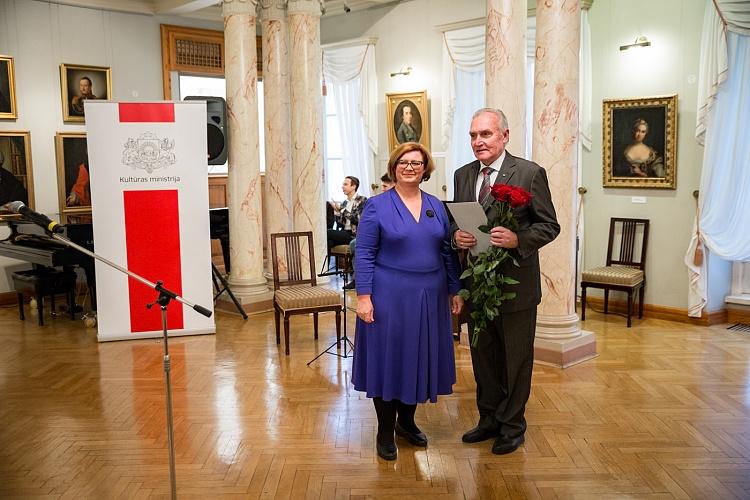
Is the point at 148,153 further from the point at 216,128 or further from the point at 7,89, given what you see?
the point at 7,89

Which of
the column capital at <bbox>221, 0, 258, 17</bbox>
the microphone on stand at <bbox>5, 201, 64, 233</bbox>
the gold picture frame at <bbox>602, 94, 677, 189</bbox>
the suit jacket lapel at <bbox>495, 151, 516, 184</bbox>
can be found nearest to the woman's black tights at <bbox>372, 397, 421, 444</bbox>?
the suit jacket lapel at <bbox>495, 151, 516, 184</bbox>

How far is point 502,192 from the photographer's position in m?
3.48

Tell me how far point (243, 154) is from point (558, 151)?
3.62 meters

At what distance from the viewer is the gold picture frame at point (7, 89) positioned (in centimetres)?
852

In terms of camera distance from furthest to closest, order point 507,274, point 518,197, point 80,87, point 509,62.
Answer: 1. point 80,87
2. point 509,62
3. point 507,274
4. point 518,197

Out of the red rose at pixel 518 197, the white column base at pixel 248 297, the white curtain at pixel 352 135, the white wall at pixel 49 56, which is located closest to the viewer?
the red rose at pixel 518 197

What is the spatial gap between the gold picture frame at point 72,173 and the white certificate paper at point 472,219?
6653 mm

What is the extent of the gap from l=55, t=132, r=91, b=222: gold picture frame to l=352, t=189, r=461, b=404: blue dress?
252 inches

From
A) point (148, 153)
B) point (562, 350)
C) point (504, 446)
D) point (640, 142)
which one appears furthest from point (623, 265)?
point (148, 153)

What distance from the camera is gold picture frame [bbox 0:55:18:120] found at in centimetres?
852

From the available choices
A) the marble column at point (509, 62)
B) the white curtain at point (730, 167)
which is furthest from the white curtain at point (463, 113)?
the marble column at point (509, 62)

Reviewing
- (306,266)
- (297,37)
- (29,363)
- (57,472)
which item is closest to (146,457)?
(57,472)

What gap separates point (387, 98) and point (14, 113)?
4.62 m

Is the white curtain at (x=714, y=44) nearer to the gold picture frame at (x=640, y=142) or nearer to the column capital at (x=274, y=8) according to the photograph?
the gold picture frame at (x=640, y=142)
